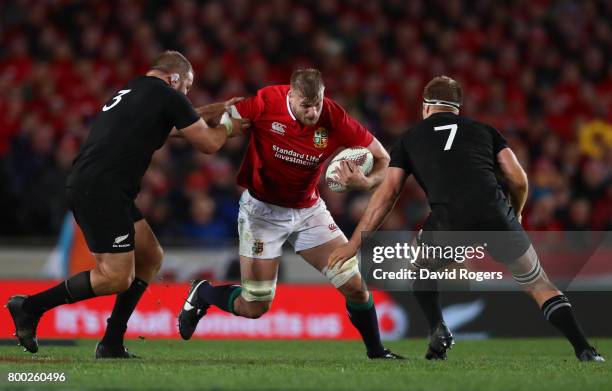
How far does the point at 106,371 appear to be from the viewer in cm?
679

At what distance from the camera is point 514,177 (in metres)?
7.70

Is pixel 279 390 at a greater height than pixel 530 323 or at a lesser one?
greater

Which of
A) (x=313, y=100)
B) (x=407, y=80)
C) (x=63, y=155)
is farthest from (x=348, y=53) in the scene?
(x=313, y=100)

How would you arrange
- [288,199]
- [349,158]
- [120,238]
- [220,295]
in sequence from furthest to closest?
[220,295]
[288,199]
[349,158]
[120,238]

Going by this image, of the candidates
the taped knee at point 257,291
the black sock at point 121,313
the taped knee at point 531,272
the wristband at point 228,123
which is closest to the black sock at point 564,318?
the taped knee at point 531,272

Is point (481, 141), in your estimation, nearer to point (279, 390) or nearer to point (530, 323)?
point (279, 390)

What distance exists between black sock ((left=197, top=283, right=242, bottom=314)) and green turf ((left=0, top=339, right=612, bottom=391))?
41 cm

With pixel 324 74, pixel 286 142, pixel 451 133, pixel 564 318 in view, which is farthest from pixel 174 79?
pixel 324 74

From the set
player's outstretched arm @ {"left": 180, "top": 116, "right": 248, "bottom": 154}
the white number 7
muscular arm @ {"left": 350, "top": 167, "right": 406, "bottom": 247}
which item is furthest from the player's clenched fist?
player's outstretched arm @ {"left": 180, "top": 116, "right": 248, "bottom": 154}

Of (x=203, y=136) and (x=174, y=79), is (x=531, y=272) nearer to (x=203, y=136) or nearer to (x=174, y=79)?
(x=203, y=136)

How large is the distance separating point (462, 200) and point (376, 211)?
24.4 inches

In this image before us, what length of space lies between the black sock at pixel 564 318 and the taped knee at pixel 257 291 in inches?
Answer: 81.4

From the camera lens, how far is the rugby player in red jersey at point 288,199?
8.09 metres

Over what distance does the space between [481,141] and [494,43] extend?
10.9 m
